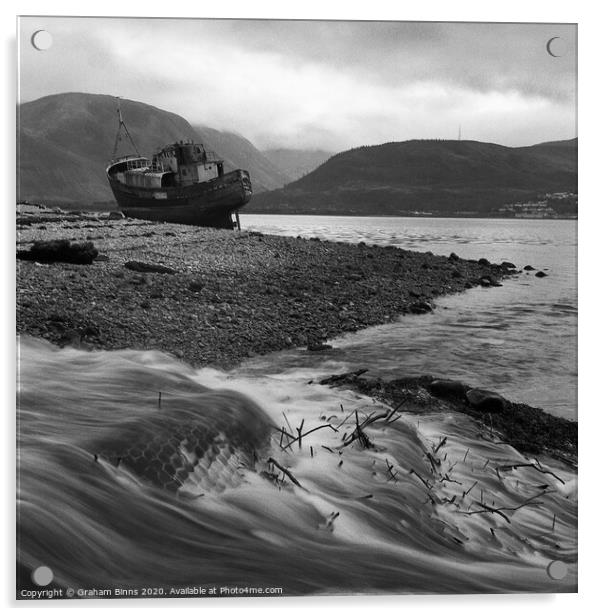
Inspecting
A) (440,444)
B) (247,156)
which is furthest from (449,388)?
(247,156)

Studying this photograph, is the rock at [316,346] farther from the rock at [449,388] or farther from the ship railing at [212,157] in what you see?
the ship railing at [212,157]

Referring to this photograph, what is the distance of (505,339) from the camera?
409 centimetres

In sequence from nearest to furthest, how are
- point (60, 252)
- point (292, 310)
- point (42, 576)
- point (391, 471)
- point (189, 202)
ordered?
point (42, 576) → point (391, 471) → point (60, 252) → point (292, 310) → point (189, 202)

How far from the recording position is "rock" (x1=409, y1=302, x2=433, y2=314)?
439 cm

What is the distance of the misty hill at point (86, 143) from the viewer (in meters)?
3.82

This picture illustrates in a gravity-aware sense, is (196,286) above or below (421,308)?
above

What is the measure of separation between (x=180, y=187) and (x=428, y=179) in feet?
5.89

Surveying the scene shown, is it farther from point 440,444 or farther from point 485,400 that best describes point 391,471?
point 485,400

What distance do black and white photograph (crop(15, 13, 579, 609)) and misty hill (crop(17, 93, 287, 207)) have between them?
0.06 feet

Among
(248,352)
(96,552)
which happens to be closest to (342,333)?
(248,352)

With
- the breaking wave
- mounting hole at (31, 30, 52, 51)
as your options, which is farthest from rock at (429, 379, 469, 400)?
mounting hole at (31, 30, 52, 51)

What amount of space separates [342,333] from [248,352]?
684mm

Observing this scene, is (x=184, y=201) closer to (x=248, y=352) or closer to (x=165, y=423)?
(x=248, y=352)

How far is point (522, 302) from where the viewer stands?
4.09 meters
